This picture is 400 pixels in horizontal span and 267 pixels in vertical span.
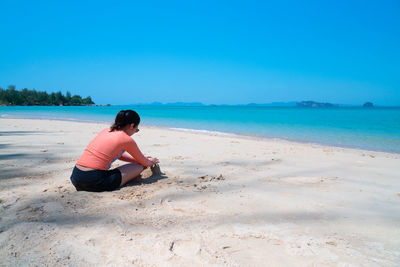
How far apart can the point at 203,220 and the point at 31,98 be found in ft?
352

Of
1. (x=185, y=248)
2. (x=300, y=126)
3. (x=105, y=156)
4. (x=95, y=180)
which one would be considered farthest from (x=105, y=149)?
(x=300, y=126)

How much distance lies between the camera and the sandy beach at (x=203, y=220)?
6.13 ft

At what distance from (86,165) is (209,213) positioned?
1635mm

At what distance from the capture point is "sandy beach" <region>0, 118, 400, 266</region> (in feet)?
6.13

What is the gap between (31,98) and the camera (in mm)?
90000

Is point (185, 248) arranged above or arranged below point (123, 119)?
below

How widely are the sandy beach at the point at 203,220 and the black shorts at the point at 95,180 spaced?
0.39 feet

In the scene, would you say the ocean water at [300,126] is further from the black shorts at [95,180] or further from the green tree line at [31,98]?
the green tree line at [31,98]

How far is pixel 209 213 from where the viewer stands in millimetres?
A: 2660

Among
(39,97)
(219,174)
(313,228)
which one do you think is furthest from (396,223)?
(39,97)

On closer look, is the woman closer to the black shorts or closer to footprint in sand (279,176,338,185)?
the black shorts

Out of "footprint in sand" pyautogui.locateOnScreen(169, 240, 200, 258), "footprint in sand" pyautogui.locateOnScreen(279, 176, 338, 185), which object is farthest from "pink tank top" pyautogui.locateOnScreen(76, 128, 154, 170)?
"footprint in sand" pyautogui.locateOnScreen(279, 176, 338, 185)

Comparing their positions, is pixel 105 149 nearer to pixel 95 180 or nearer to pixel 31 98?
pixel 95 180

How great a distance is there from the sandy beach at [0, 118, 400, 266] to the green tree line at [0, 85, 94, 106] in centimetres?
9830
